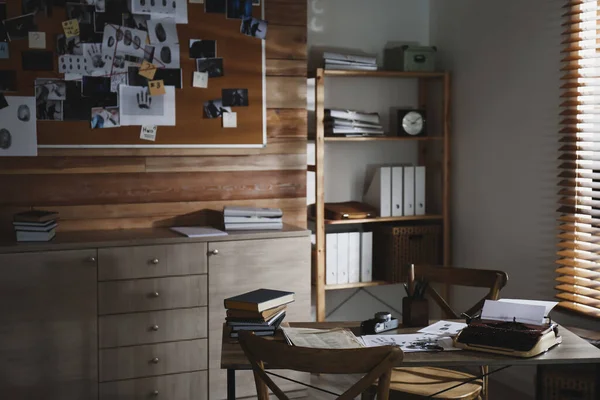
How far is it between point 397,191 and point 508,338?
229cm

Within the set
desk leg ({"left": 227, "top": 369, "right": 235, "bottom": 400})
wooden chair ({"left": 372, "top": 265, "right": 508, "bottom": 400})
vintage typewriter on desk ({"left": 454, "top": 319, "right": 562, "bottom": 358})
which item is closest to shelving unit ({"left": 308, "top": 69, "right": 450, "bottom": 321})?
wooden chair ({"left": 372, "top": 265, "right": 508, "bottom": 400})

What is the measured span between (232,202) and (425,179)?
4.45 ft

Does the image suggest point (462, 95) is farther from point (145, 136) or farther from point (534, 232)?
point (145, 136)

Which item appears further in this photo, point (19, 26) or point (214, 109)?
point (214, 109)

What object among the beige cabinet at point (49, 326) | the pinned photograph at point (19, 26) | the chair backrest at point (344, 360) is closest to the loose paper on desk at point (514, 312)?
the chair backrest at point (344, 360)

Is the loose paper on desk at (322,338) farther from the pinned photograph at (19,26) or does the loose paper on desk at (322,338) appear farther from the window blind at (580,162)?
the pinned photograph at (19,26)

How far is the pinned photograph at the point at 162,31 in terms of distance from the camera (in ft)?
13.5

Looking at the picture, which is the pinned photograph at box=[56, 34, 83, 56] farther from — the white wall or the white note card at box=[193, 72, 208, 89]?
the white wall

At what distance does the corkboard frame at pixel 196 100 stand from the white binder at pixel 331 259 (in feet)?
2.30

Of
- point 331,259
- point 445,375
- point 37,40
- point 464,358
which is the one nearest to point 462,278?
point 445,375

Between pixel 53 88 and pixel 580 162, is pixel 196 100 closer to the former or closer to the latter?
pixel 53 88

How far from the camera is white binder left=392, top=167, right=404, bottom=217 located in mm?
4773

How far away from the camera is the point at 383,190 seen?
187 inches

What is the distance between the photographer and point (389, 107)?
506 cm
